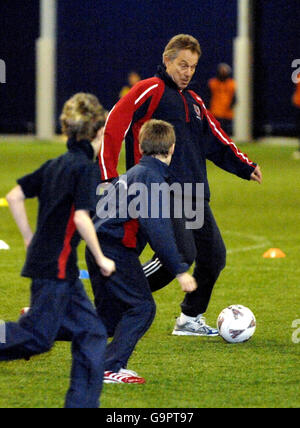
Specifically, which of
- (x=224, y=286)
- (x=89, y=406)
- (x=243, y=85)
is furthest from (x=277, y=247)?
(x=243, y=85)

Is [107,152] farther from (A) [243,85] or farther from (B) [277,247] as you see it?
(A) [243,85]

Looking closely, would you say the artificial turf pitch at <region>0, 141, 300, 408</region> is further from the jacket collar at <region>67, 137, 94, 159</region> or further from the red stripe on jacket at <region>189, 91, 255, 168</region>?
the jacket collar at <region>67, 137, 94, 159</region>

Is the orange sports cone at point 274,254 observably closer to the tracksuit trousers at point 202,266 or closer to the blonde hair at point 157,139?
the tracksuit trousers at point 202,266

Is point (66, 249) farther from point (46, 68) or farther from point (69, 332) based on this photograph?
point (46, 68)

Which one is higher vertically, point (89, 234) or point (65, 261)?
point (89, 234)

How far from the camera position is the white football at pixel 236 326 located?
283 inches

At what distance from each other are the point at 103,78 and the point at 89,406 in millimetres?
25239

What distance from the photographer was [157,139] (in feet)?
19.8

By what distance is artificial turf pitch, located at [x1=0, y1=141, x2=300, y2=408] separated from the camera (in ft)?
18.9

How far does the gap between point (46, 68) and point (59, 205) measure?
985 inches

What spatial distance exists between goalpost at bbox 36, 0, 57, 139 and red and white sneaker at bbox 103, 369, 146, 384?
23.9m
